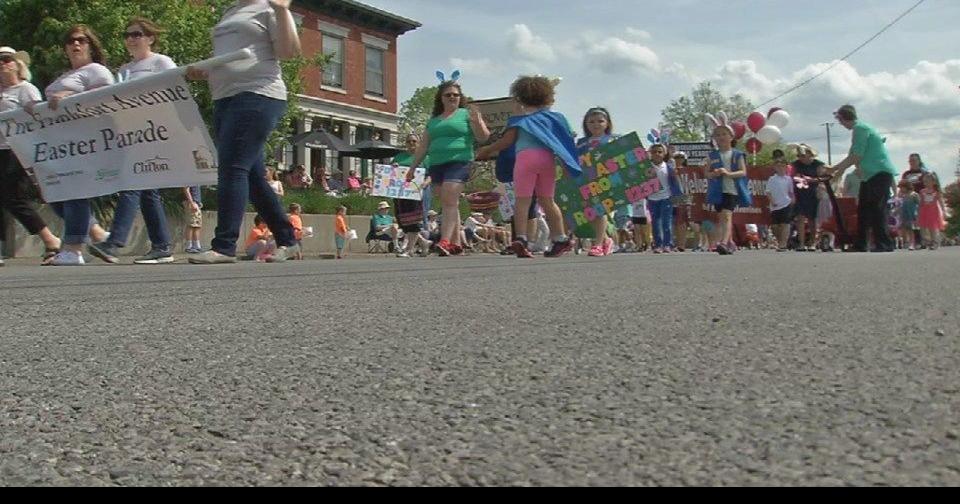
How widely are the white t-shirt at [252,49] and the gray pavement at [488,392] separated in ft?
10.1

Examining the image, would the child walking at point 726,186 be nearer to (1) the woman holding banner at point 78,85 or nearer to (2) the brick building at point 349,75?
(1) the woman holding banner at point 78,85

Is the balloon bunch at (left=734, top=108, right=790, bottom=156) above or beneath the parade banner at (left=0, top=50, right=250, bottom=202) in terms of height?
above

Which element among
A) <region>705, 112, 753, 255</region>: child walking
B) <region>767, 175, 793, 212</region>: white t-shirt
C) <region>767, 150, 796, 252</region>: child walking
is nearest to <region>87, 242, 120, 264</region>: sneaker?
<region>705, 112, 753, 255</region>: child walking

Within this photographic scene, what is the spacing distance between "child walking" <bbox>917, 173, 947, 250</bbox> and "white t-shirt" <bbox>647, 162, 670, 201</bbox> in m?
5.61

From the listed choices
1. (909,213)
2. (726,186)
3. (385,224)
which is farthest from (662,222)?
(909,213)

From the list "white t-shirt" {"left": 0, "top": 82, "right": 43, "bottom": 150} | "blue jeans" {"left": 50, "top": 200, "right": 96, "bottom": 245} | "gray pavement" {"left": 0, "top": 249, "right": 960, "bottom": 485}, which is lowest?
"gray pavement" {"left": 0, "top": 249, "right": 960, "bottom": 485}

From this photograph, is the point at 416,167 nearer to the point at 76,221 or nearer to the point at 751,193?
the point at 76,221

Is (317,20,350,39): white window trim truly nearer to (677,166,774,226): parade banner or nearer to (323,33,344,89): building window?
(323,33,344,89): building window

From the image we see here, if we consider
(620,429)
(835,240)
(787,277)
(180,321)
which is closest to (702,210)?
(835,240)

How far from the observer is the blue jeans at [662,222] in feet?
48.1

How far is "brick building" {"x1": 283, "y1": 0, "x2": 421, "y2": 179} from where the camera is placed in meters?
34.6
